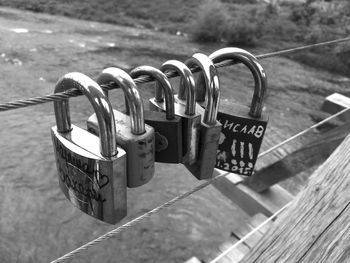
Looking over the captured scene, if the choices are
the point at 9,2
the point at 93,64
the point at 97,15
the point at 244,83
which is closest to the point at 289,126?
the point at 244,83

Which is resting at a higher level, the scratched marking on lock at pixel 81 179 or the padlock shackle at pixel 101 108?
the padlock shackle at pixel 101 108

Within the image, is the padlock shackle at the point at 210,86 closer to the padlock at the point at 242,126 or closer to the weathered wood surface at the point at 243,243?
the padlock at the point at 242,126

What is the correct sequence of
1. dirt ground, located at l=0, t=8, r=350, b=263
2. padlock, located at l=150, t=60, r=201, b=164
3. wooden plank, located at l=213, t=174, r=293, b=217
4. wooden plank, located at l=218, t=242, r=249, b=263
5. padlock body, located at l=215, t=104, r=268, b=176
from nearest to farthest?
padlock, located at l=150, t=60, r=201, b=164 < padlock body, located at l=215, t=104, r=268, b=176 < wooden plank, located at l=218, t=242, r=249, b=263 < wooden plank, located at l=213, t=174, r=293, b=217 < dirt ground, located at l=0, t=8, r=350, b=263

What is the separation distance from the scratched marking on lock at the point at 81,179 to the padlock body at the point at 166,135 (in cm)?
15

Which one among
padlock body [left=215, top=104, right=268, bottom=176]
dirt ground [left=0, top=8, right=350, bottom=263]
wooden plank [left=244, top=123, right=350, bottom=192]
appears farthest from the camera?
dirt ground [left=0, top=8, right=350, bottom=263]

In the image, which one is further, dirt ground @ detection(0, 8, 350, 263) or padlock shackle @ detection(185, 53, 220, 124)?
dirt ground @ detection(0, 8, 350, 263)

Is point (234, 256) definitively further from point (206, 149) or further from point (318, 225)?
point (206, 149)

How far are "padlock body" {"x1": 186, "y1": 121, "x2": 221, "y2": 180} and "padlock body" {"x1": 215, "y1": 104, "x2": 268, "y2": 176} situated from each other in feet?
0.23

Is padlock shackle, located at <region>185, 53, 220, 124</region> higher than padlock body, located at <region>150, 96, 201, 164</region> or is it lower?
higher

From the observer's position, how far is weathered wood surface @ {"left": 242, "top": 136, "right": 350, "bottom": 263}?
71cm

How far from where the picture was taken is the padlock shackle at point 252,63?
0.72 meters

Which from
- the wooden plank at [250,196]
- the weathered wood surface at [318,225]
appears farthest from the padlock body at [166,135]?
the wooden plank at [250,196]

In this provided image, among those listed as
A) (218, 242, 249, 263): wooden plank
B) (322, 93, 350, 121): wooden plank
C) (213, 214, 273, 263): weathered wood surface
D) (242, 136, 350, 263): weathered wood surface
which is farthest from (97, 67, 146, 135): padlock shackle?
(322, 93, 350, 121): wooden plank

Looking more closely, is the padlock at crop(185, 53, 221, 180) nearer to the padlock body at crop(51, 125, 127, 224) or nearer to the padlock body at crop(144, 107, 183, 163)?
the padlock body at crop(144, 107, 183, 163)
